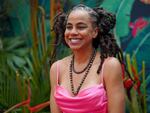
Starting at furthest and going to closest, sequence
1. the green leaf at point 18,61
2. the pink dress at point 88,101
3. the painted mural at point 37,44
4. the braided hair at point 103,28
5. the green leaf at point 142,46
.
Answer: the green leaf at point 18,61, the green leaf at point 142,46, the painted mural at point 37,44, the braided hair at point 103,28, the pink dress at point 88,101

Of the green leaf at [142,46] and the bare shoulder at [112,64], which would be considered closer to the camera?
the bare shoulder at [112,64]

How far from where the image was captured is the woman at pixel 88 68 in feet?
7.84

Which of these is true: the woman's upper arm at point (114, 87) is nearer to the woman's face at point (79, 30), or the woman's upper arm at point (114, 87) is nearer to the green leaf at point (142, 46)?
the woman's face at point (79, 30)

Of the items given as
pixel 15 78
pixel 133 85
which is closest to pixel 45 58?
pixel 15 78

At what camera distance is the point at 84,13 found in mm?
2459

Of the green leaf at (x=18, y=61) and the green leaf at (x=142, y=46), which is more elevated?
the green leaf at (x=142, y=46)

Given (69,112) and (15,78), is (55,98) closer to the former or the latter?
(69,112)

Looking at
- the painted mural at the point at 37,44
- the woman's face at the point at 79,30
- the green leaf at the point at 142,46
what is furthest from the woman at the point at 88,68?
the green leaf at the point at 142,46

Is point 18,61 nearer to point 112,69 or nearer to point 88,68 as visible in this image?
point 88,68

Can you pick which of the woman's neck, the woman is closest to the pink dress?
the woman

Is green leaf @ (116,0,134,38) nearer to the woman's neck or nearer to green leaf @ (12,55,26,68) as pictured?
green leaf @ (12,55,26,68)

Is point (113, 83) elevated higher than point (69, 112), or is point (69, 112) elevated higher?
point (113, 83)

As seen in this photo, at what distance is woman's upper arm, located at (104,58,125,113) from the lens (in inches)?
94.1

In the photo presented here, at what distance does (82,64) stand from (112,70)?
0.22 m
